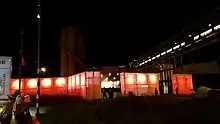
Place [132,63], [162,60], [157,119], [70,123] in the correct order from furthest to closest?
[132,63], [162,60], [70,123], [157,119]

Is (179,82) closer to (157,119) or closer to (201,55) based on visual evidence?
(201,55)

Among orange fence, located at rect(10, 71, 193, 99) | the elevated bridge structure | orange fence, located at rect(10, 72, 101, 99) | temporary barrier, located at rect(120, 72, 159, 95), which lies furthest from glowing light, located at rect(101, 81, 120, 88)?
orange fence, located at rect(10, 72, 101, 99)

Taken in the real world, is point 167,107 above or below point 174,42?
below

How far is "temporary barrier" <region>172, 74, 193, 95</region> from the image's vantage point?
3662cm

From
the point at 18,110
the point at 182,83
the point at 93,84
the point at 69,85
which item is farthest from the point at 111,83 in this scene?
the point at 18,110

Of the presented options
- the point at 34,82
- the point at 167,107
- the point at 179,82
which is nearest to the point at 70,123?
the point at 167,107

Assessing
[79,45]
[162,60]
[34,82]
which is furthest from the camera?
[162,60]

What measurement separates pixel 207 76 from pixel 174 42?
740 centimetres

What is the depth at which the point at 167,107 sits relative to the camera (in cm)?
956

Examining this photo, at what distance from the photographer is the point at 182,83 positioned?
122ft

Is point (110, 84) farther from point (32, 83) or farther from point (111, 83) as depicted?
point (32, 83)

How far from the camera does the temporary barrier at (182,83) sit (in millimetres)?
36625

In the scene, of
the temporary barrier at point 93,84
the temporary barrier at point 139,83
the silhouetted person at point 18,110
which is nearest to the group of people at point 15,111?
the silhouetted person at point 18,110

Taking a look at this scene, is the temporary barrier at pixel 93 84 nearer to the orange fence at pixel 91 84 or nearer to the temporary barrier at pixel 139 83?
the orange fence at pixel 91 84
